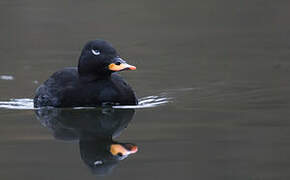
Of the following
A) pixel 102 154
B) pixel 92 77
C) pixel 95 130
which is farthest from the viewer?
pixel 92 77

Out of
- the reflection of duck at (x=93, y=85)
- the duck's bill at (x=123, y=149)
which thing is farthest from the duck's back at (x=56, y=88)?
the duck's bill at (x=123, y=149)

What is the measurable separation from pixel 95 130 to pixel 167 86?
308 cm

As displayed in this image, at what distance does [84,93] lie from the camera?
921 centimetres

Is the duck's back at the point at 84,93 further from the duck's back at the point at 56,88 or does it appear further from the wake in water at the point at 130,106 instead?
the wake in water at the point at 130,106

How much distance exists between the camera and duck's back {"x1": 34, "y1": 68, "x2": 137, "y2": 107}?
30.1ft

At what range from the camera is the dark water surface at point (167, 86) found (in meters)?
6.34

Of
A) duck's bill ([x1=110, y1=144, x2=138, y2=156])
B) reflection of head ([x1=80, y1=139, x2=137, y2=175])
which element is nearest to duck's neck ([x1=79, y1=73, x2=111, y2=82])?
reflection of head ([x1=80, y1=139, x2=137, y2=175])

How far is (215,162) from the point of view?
20.6ft

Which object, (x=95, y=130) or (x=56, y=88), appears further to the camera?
(x=56, y=88)

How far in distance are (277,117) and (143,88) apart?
10.7 feet

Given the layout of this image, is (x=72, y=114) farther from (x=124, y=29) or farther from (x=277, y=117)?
(x=124, y=29)

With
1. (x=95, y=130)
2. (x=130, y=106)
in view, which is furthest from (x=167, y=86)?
(x=95, y=130)

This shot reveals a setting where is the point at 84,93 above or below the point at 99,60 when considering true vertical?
below

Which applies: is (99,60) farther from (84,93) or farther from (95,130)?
(95,130)
